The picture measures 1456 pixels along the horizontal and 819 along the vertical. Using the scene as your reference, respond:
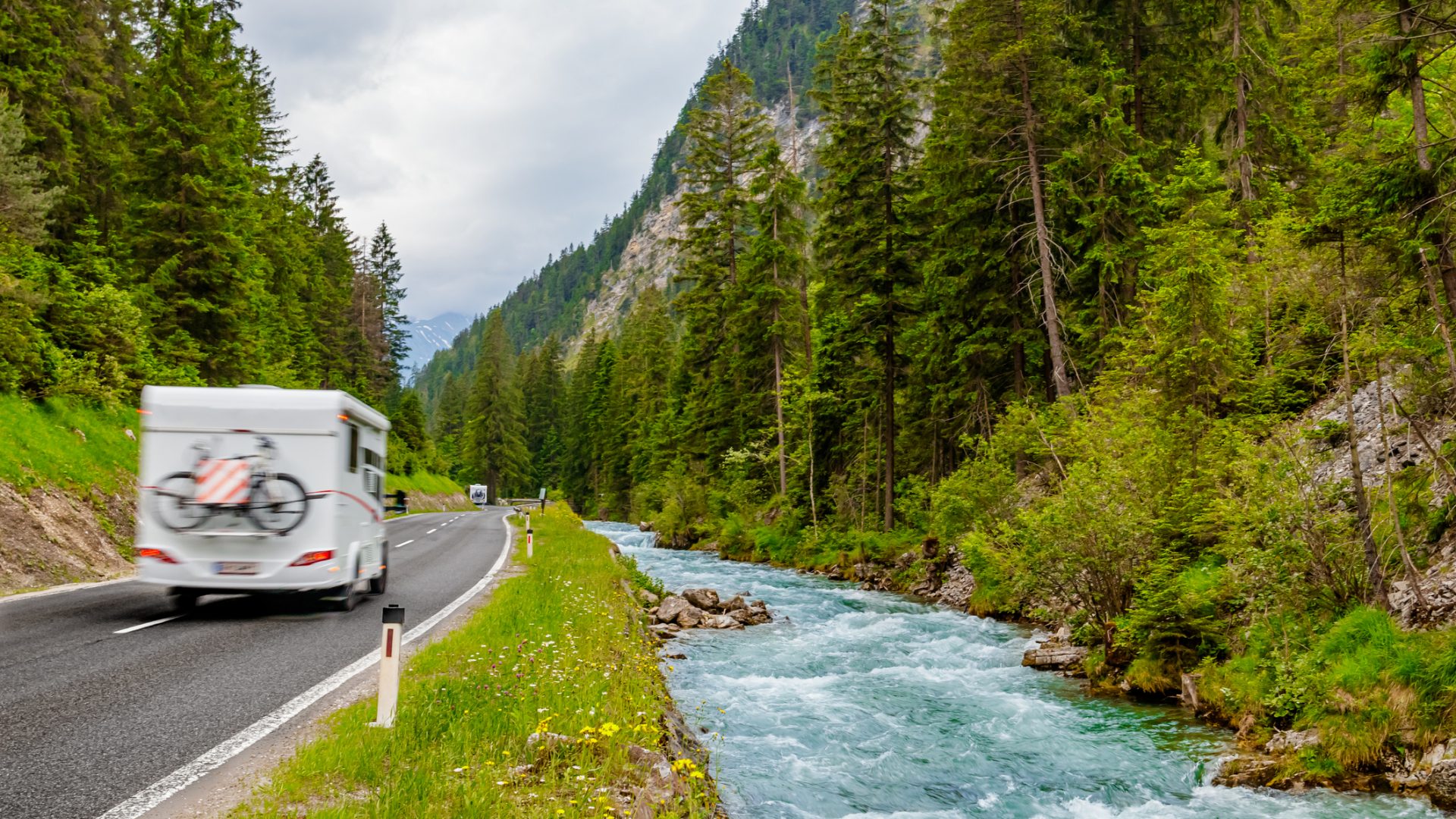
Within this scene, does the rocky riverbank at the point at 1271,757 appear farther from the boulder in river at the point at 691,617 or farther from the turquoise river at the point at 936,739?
the boulder in river at the point at 691,617

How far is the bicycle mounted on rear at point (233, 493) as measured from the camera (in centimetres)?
1029

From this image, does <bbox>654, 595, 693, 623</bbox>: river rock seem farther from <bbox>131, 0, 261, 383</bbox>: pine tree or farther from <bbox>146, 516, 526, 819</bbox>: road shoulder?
<bbox>131, 0, 261, 383</bbox>: pine tree

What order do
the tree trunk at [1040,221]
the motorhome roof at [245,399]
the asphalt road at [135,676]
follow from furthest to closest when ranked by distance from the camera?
the tree trunk at [1040,221]
the motorhome roof at [245,399]
the asphalt road at [135,676]

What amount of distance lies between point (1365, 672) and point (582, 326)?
195m

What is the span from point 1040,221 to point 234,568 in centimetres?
2042

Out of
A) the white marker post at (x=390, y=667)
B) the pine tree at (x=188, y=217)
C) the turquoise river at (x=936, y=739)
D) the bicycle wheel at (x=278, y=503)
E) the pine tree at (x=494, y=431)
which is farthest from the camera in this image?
the pine tree at (x=494, y=431)

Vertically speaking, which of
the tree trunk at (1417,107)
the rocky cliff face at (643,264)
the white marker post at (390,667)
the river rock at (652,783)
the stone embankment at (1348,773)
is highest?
the rocky cliff face at (643,264)

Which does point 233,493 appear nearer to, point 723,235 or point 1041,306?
point 1041,306

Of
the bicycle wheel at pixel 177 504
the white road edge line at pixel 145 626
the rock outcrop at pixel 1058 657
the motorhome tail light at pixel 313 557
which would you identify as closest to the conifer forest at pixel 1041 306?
the rock outcrop at pixel 1058 657

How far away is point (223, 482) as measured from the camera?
10.4 m

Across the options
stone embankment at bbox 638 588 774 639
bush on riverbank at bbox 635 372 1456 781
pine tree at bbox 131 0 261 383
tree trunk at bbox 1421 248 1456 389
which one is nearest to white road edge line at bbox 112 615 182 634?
stone embankment at bbox 638 588 774 639

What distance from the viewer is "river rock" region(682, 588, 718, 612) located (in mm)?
18688

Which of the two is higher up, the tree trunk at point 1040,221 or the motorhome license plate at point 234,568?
the tree trunk at point 1040,221

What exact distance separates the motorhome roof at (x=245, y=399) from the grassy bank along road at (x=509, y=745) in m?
3.78
